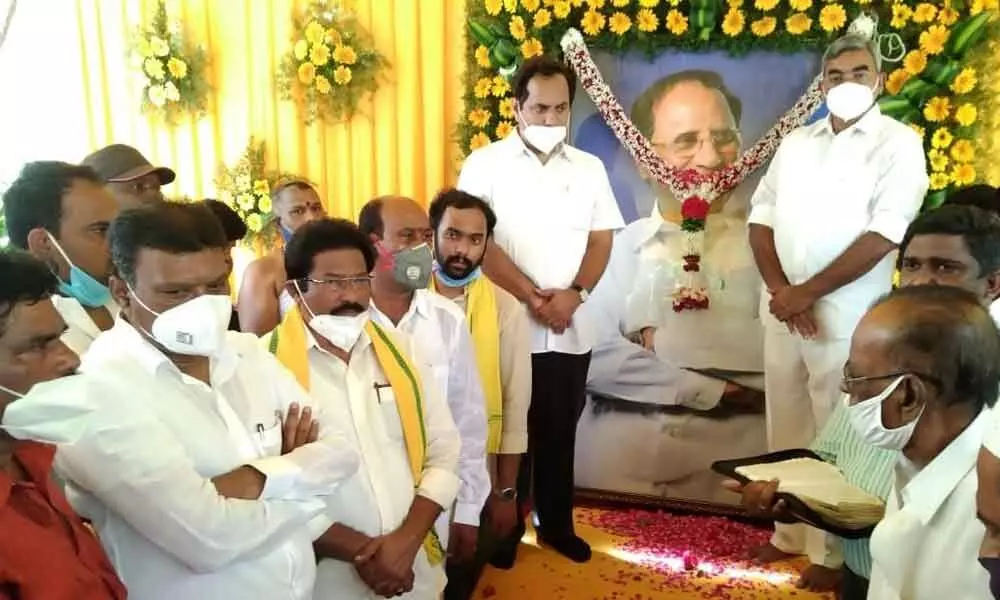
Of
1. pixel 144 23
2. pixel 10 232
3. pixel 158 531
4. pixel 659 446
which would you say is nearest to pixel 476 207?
pixel 10 232

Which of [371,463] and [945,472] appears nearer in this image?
[945,472]

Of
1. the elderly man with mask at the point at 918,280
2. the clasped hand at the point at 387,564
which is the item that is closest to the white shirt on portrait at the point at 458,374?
the clasped hand at the point at 387,564

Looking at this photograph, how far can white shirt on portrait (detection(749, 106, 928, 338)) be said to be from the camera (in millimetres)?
3271

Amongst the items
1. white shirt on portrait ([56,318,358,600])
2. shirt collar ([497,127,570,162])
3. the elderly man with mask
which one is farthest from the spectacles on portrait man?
white shirt on portrait ([56,318,358,600])

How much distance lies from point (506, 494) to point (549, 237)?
1122 millimetres

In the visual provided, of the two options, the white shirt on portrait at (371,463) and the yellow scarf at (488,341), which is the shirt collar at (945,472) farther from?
the yellow scarf at (488,341)

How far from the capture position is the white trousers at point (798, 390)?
3.42 m

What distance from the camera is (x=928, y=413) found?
1568 mm

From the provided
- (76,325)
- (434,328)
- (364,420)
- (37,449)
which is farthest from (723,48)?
(37,449)

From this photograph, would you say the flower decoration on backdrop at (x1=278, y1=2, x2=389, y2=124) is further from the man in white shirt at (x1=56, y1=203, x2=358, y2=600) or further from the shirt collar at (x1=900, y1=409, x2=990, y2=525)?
the shirt collar at (x1=900, y1=409, x2=990, y2=525)

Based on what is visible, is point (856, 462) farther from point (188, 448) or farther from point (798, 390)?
point (188, 448)

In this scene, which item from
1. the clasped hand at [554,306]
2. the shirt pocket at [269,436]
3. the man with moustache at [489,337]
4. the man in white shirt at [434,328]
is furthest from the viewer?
the clasped hand at [554,306]

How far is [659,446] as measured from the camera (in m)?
4.39

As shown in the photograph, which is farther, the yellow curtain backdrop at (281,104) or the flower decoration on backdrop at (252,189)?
the flower decoration on backdrop at (252,189)
